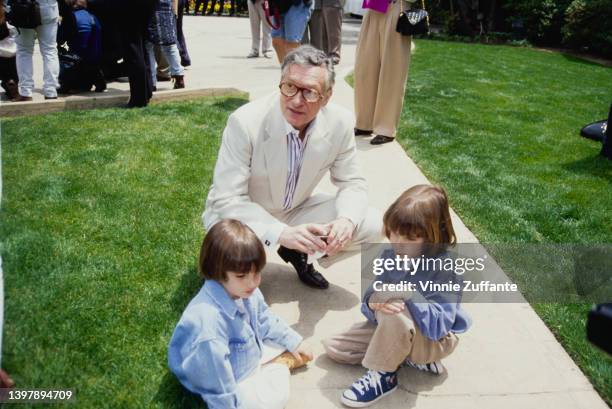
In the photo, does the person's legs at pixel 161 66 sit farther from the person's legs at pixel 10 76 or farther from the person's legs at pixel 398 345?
the person's legs at pixel 398 345

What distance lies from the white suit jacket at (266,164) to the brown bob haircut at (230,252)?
509 millimetres

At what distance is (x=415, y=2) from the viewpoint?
17.5 ft

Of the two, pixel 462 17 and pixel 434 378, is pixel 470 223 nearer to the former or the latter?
pixel 434 378

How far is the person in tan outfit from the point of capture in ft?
7.56

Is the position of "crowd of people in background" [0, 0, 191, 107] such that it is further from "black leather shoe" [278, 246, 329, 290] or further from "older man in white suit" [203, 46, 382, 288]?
"black leather shoe" [278, 246, 329, 290]

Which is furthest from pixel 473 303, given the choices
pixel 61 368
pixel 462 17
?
pixel 462 17

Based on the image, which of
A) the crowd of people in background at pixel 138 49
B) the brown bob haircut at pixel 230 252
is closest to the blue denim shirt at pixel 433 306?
the brown bob haircut at pixel 230 252

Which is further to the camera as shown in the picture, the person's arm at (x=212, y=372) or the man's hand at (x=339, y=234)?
the man's hand at (x=339, y=234)

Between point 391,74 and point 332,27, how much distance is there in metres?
3.53

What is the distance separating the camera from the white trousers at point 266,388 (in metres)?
2.21

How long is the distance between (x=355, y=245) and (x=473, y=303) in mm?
703

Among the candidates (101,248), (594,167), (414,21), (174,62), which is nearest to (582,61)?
(594,167)

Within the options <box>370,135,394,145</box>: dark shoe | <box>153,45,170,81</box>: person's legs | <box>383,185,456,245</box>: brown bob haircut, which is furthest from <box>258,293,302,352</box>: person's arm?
<box>153,45,170,81</box>: person's legs

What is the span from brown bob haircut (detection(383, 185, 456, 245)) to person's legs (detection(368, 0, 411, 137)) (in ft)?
11.1
